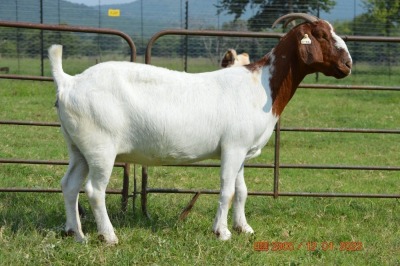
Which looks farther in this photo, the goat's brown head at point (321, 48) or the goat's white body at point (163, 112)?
the goat's brown head at point (321, 48)

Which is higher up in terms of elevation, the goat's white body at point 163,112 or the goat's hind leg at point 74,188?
the goat's white body at point 163,112

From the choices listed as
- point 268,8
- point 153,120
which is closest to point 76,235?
point 153,120

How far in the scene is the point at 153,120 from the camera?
506cm

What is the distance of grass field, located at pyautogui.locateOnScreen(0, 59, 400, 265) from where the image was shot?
488cm

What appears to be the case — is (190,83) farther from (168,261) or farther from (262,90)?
(168,261)

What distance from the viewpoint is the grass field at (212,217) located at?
4.88 meters

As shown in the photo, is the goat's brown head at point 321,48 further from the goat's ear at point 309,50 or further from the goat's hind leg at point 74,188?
the goat's hind leg at point 74,188

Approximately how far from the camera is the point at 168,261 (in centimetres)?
477

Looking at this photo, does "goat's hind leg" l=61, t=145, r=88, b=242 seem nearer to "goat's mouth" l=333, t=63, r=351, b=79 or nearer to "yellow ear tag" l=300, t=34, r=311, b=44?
"yellow ear tag" l=300, t=34, r=311, b=44

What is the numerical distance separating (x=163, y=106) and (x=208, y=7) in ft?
80.1

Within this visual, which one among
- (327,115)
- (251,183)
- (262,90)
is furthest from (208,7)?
(262,90)

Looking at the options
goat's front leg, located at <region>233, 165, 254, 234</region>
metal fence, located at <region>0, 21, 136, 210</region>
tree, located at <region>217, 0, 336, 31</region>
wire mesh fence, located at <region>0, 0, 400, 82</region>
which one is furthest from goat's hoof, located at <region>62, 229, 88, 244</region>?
tree, located at <region>217, 0, 336, 31</region>

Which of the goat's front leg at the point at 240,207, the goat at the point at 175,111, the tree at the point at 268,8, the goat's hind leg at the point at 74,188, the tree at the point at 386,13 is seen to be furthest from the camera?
the tree at the point at 386,13

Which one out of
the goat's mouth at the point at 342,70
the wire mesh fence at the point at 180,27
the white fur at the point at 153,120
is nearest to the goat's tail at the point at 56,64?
the white fur at the point at 153,120
